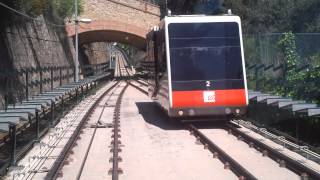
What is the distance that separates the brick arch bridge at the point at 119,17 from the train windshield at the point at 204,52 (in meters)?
37.8

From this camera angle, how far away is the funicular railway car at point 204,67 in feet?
55.3

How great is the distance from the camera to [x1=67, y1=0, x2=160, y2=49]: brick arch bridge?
55438mm

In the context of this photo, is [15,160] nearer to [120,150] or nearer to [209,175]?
[120,150]

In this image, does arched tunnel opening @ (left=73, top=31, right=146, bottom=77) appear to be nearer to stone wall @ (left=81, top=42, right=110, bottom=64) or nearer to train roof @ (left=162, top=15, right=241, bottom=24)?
stone wall @ (left=81, top=42, right=110, bottom=64)

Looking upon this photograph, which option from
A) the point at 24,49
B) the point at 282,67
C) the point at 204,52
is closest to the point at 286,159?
the point at 204,52

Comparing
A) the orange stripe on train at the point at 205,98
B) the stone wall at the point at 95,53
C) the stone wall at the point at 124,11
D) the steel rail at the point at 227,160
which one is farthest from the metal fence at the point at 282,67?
the stone wall at the point at 95,53

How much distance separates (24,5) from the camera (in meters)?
28.4

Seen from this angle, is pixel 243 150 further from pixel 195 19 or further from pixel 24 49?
pixel 24 49

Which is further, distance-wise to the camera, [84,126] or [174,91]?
[84,126]

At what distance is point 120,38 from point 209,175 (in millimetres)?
56308

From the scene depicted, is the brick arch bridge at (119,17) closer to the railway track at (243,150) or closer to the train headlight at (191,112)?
the train headlight at (191,112)

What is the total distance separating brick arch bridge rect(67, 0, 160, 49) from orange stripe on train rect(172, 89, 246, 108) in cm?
3840

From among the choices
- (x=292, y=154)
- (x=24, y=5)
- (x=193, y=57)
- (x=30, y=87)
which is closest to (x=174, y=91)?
(x=193, y=57)

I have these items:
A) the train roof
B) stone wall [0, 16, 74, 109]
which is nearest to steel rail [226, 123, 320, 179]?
the train roof
